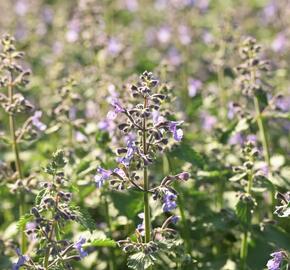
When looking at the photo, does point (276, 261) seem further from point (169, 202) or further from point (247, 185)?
point (247, 185)

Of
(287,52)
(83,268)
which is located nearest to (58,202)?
(83,268)

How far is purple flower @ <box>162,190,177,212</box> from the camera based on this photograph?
4717 millimetres

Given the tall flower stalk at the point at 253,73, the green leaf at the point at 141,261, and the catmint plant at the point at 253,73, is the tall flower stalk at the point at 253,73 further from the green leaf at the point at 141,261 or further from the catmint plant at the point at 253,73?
the green leaf at the point at 141,261

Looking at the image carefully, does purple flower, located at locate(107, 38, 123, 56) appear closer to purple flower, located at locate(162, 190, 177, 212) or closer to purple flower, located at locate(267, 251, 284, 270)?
purple flower, located at locate(162, 190, 177, 212)

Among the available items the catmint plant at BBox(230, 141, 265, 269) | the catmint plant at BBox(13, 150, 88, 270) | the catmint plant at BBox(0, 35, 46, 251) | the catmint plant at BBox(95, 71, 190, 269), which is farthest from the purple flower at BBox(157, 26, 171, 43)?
the catmint plant at BBox(13, 150, 88, 270)

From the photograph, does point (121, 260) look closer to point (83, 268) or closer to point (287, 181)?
point (83, 268)

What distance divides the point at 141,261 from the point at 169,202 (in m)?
0.42

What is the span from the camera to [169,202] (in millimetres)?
4730

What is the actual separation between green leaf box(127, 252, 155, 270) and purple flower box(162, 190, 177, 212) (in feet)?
1.10

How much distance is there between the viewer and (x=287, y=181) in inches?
252

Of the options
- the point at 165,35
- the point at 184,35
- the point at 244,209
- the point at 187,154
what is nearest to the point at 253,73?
the point at 187,154

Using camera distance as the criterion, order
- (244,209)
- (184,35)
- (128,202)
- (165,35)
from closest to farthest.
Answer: (244,209) → (128,202) → (184,35) → (165,35)

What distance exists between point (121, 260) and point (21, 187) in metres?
1.45

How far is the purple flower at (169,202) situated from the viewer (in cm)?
472
